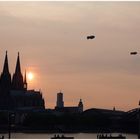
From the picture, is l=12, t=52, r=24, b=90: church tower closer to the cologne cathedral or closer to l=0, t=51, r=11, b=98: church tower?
the cologne cathedral

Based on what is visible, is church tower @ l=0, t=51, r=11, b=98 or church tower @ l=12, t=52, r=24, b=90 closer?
church tower @ l=0, t=51, r=11, b=98

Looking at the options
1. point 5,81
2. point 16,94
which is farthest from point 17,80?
point 5,81

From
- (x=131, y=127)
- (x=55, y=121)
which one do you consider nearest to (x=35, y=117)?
(x=55, y=121)

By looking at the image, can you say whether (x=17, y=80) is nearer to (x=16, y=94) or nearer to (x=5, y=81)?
(x=16, y=94)

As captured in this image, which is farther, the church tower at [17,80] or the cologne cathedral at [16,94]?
the church tower at [17,80]

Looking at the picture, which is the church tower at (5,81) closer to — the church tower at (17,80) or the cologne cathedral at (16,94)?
the cologne cathedral at (16,94)

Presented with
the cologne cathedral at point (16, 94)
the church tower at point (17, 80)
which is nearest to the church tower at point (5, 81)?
the cologne cathedral at point (16, 94)

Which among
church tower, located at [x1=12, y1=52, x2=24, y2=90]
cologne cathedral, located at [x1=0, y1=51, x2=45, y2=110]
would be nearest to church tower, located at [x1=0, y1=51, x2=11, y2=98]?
cologne cathedral, located at [x1=0, y1=51, x2=45, y2=110]

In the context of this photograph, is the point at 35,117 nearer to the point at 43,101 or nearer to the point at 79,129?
the point at 79,129
